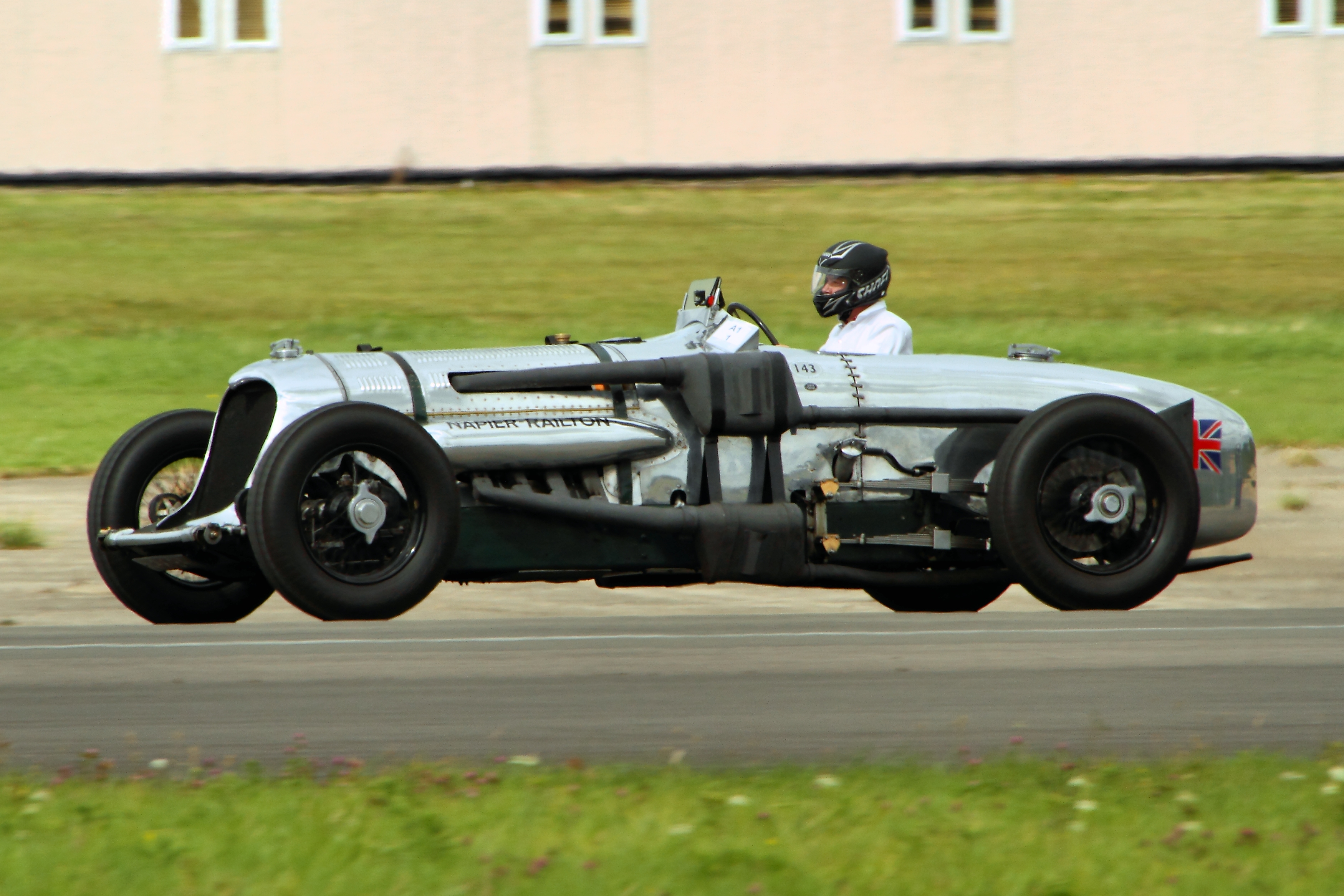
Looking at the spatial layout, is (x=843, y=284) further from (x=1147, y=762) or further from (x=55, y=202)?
(x=55, y=202)

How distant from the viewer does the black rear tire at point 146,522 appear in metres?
7.64

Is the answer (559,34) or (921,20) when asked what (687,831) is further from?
(921,20)

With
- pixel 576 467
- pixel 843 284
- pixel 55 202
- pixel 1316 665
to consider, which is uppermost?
pixel 55 202

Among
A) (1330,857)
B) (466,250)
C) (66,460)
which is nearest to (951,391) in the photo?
(1330,857)

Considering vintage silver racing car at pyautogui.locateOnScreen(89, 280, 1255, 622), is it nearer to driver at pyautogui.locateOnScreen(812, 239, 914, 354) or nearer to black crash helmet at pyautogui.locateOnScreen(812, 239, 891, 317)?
driver at pyautogui.locateOnScreen(812, 239, 914, 354)

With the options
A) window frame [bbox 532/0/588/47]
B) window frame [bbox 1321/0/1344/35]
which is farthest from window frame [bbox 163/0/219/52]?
window frame [bbox 1321/0/1344/35]

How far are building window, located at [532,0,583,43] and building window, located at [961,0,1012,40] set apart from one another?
5372 millimetres

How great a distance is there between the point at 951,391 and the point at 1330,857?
153 inches

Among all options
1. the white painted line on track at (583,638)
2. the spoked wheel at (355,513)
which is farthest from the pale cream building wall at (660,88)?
the spoked wheel at (355,513)

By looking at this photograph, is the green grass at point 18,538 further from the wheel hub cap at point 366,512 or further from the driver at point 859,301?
the driver at point 859,301

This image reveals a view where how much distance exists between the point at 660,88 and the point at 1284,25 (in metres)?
8.90

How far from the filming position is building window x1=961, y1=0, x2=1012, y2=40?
2692 centimetres

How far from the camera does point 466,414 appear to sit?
7262 mm

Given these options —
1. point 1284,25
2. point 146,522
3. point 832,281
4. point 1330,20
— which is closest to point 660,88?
point 1284,25
